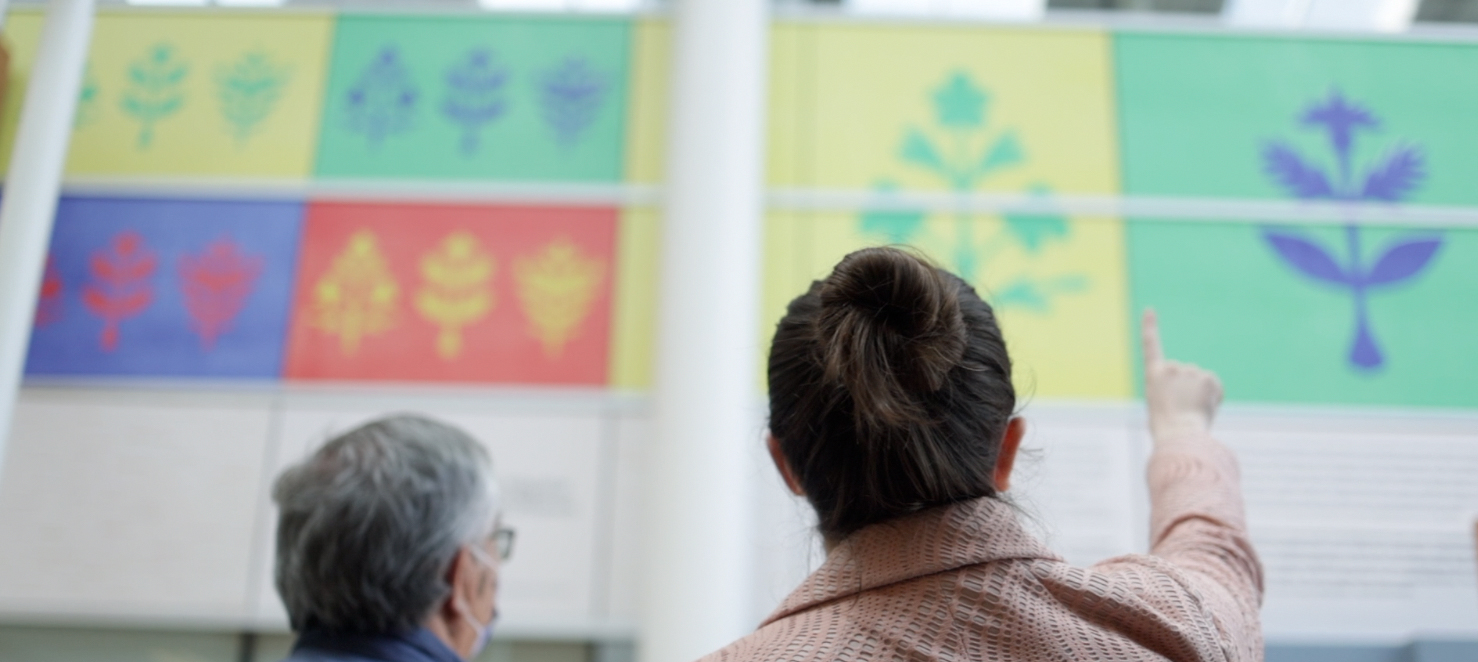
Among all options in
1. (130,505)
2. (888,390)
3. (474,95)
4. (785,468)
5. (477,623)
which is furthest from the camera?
(474,95)

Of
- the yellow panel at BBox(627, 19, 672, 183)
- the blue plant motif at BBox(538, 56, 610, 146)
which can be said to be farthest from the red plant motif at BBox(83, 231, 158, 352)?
the yellow panel at BBox(627, 19, 672, 183)

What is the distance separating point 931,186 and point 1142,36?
53 centimetres

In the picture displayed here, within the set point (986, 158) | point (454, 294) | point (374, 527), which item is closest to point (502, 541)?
point (374, 527)

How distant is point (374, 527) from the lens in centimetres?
125

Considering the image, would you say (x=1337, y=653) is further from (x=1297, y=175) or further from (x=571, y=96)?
(x=571, y=96)

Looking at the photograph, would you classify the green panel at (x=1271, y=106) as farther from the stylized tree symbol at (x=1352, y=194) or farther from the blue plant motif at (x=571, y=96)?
the blue plant motif at (x=571, y=96)

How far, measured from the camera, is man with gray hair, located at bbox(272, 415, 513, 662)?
1251 mm

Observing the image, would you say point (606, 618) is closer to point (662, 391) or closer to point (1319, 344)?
point (662, 391)

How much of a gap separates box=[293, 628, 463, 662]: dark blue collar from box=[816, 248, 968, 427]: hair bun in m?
0.70

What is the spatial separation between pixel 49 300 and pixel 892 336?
6.52 feet

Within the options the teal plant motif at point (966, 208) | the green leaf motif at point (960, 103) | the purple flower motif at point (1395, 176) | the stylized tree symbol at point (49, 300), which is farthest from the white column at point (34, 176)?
the purple flower motif at point (1395, 176)

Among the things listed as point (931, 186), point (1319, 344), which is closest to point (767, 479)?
point (931, 186)

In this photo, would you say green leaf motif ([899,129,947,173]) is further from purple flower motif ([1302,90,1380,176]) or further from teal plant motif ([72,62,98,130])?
teal plant motif ([72,62,98,130])

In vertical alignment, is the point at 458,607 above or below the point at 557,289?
below
